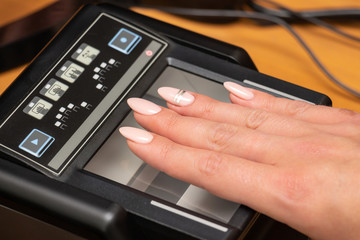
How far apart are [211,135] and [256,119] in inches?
2.1

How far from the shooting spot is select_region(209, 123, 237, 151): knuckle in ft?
2.01

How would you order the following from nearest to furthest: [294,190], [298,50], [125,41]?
[294,190] → [125,41] → [298,50]

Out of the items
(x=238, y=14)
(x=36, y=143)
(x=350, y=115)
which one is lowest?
(x=36, y=143)

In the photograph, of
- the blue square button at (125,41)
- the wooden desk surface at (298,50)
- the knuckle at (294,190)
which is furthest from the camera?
the wooden desk surface at (298,50)

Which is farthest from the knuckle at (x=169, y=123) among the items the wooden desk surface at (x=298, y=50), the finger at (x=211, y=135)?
the wooden desk surface at (x=298, y=50)

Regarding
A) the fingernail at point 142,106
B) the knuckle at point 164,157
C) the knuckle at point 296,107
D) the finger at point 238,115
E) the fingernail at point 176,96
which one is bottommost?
the knuckle at point 164,157

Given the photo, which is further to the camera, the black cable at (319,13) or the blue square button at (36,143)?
the black cable at (319,13)

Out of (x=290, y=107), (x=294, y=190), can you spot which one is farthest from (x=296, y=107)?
(x=294, y=190)

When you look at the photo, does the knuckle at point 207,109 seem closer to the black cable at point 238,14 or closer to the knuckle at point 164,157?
the knuckle at point 164,157

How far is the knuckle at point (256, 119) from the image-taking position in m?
0.63

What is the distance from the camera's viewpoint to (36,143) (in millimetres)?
602

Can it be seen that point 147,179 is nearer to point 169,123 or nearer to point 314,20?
point 169,123

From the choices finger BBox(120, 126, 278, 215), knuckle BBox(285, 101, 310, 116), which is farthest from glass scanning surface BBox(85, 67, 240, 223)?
knuckle BBox(285, 101, 310, 116)

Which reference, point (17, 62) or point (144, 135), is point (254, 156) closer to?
point (144, 135)
